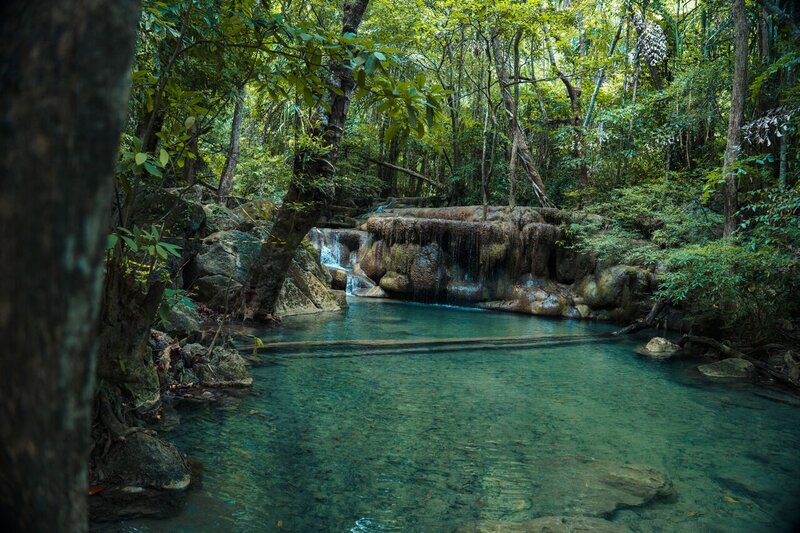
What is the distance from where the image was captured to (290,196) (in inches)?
309

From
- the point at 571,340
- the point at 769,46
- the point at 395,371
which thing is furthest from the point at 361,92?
the point at 769,46

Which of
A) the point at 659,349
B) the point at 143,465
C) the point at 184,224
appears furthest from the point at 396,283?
the point at 143,465

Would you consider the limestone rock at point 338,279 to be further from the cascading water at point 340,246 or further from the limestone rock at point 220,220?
the limestone rock at point 220,220

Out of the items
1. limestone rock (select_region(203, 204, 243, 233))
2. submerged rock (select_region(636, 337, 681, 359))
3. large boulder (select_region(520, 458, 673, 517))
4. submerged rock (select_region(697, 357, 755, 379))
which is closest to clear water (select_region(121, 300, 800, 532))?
large boulder (select_region(520, 458, 673, 517))

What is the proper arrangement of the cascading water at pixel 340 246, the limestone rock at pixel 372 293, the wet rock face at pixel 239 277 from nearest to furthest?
the wet rock face at pixel 239 277, the limestone rock at pixel 372 293, the cascading water at pixel 340 246

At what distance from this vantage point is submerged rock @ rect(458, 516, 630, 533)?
2.73 meters

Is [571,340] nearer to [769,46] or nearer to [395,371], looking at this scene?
[395,371]

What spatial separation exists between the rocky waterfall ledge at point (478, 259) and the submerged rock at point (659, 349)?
5.45 metres

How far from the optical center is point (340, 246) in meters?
16.9

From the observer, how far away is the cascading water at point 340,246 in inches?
648

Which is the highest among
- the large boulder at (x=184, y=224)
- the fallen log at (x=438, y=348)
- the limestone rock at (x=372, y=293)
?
the large boulder at (x=184, y=224)

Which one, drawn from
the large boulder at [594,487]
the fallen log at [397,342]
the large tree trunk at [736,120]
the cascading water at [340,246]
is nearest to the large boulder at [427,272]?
the cascading water at [340,246]

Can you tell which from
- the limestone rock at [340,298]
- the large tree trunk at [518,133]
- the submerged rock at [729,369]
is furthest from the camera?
the large tree trunk at [518,133]

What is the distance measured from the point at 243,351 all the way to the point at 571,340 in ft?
19.8
